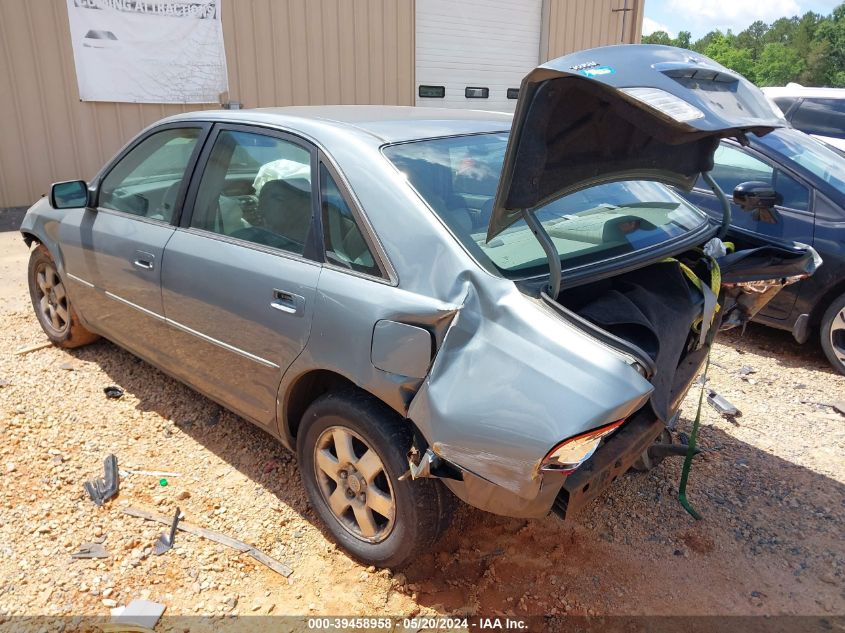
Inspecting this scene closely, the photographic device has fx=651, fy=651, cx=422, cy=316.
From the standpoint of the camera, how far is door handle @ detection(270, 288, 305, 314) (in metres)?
2.51

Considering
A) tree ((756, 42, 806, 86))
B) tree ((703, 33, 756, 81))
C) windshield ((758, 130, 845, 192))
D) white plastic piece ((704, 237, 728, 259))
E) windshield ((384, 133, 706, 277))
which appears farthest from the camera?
tree ((703, 33, 756, 81))

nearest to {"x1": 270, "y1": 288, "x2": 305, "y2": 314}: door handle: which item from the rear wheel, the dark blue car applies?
the dark blue car

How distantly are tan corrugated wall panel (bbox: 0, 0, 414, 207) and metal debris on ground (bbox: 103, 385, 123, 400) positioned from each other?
6093mm

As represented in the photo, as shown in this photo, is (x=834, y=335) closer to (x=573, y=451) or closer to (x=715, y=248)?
(x=715, y=248)

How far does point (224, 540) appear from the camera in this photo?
9.12 feet

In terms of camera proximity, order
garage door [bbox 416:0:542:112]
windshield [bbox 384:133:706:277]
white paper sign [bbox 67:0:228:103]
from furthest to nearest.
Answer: garage door [bbox 416:0:542:112] < white paper sign [bbox 67:0:228:103] < windshield [bbox 384:133:706:277]

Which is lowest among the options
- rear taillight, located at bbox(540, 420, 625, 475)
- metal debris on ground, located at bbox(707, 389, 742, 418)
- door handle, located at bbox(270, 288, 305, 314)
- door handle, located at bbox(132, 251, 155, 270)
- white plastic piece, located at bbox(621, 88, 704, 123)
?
metal debris on ground, located at bbox(707, 389, 742, 418)

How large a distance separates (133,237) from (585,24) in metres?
13.1

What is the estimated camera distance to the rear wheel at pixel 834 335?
441cm

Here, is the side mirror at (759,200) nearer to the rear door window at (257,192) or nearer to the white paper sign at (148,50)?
the rear door window at (257,192)

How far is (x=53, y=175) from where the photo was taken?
881 cm

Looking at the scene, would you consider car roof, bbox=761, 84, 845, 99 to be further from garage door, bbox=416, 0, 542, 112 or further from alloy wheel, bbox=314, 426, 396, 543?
alloy wheel, bbox=314, 426, 396, 543

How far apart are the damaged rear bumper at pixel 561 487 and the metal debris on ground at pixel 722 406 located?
6.18ft

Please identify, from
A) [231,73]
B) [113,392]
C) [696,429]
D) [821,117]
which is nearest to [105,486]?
[113,392]
